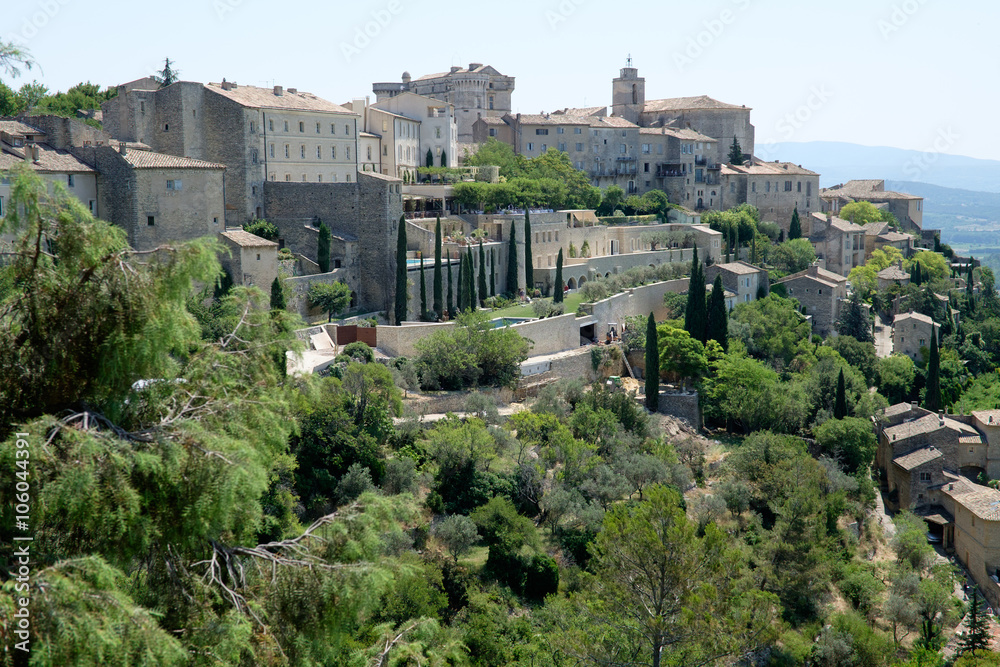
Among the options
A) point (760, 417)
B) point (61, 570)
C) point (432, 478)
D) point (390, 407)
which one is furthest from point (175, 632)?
point (760, 417)

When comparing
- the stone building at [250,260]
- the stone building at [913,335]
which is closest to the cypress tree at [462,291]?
the stone building at [250,260]

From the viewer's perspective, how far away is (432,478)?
29844mm

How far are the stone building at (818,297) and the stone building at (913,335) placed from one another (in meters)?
3.70

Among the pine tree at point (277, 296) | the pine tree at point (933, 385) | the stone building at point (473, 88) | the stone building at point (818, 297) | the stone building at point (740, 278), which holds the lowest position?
the pine tree at point (933, 385)

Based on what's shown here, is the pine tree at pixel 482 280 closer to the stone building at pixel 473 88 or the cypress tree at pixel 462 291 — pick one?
the cypress tree at pixel 462 291

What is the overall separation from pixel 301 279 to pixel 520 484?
1544cm

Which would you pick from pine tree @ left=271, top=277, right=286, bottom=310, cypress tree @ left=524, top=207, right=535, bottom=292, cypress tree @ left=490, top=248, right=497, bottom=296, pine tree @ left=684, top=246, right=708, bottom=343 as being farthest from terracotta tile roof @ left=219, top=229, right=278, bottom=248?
pine tree @ left=684, top=246, right=708, bottom=343

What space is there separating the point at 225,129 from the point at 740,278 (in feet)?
96.6

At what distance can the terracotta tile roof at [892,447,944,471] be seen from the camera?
4097 cm

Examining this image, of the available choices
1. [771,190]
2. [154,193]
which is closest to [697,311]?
[154,193]

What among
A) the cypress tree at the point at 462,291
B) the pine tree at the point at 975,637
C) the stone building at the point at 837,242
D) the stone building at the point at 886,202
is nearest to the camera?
the pine tree at the point at 975,637

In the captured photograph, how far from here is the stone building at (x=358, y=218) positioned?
44969mm

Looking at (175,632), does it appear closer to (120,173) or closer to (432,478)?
(432,478)

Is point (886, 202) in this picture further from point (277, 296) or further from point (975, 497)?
point (277, 296)
